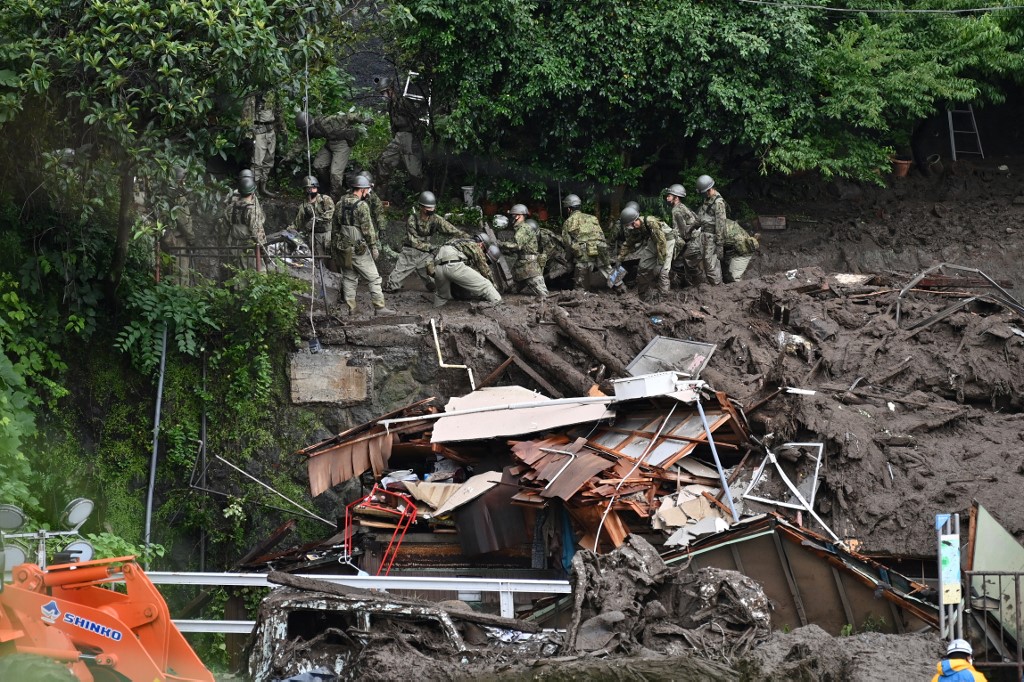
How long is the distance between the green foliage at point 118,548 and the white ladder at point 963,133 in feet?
47.9

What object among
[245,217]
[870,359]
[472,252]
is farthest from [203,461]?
[870,359]

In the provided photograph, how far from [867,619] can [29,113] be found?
985cm

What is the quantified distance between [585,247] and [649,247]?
91 centimetres

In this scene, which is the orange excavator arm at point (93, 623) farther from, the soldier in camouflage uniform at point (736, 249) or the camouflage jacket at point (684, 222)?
the soldier in camouflage uniform at point (736, 249)

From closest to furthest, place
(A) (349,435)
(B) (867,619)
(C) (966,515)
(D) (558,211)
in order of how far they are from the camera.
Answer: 1. (B) (867,619)
2. (C) (966,515)
3. (A) (349,435)
4. (D) (558,211)

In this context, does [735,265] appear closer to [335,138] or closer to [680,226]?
[680,226]

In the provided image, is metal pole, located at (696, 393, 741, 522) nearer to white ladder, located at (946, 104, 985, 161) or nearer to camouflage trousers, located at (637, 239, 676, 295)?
camouflage trousers, located at (637, 239, 676, 295)

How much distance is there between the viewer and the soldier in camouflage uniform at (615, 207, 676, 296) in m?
16.8

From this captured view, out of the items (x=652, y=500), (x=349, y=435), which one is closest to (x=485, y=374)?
(x=349, y=435)

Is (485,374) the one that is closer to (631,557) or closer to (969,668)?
(631,557)

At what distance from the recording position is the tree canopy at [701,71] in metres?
18.5

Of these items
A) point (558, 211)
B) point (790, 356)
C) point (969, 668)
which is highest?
point (558, 211)

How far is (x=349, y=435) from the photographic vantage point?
1364 cm

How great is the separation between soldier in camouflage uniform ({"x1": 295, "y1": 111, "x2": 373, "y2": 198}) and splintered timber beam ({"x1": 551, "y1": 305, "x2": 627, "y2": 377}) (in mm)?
5502
